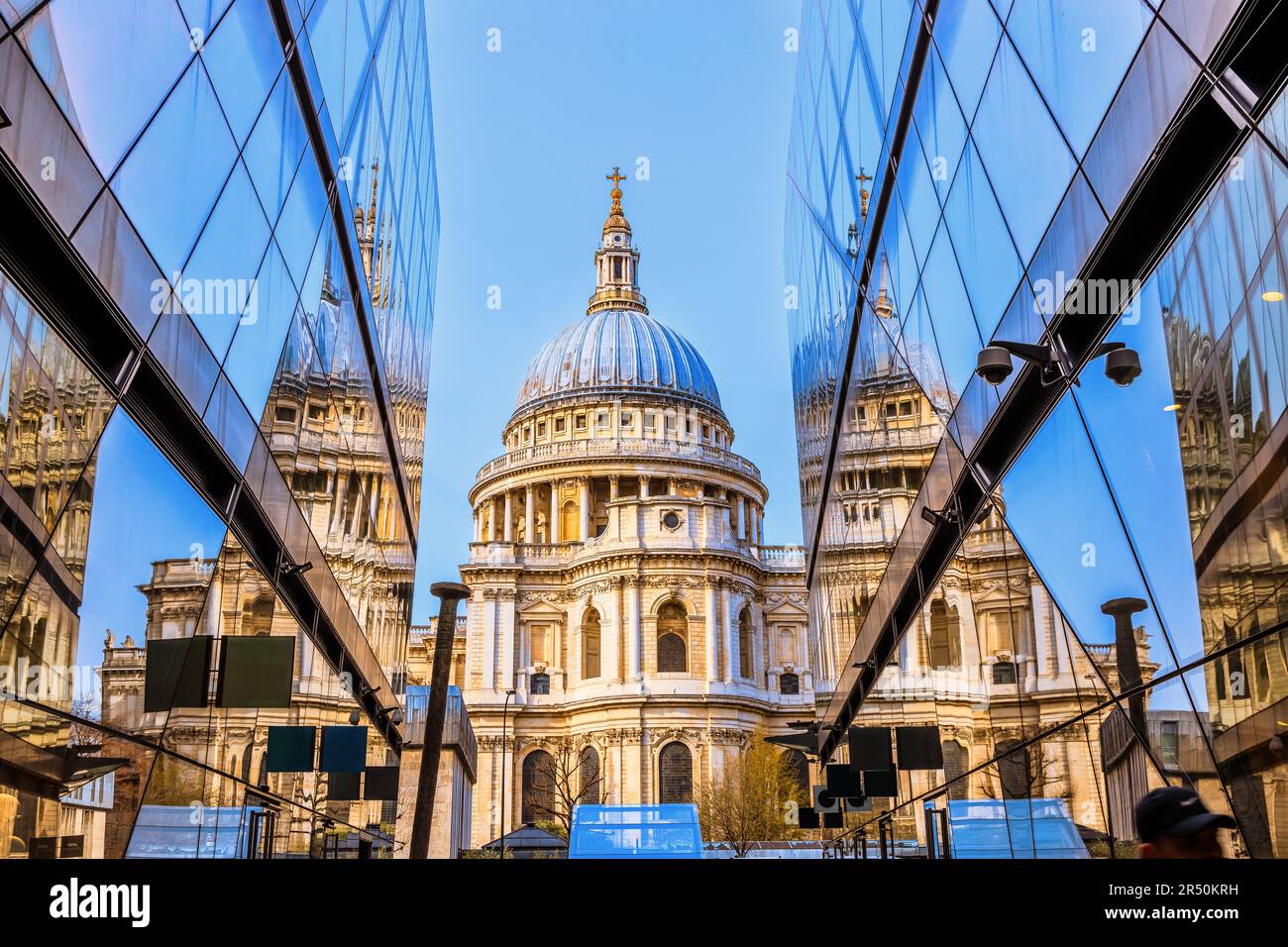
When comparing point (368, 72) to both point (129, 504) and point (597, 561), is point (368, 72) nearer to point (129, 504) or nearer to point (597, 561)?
point (129, 504)

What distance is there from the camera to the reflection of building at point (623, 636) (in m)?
87.7

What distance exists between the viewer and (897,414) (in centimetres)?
1816

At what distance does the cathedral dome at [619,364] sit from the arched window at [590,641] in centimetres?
3113

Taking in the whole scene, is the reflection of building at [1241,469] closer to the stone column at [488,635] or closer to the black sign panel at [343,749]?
the black sign panel at [343,749]

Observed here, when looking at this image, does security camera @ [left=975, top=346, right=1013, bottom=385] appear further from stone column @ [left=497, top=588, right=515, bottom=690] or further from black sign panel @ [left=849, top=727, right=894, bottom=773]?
stone column @ [left=497, top=588, right=515, bottom=690]

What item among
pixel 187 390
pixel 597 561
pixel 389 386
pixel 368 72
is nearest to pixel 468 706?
pixel 597 561

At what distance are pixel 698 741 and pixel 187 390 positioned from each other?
79.4 m

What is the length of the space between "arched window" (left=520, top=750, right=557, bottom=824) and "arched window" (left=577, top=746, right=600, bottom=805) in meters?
2.03

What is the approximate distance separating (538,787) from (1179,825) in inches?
3441

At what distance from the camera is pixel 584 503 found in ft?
358

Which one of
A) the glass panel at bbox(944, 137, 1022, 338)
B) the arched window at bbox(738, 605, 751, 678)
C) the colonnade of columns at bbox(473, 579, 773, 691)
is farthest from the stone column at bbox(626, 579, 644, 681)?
the glass panel at bbox(944, 137, 1022, 338)

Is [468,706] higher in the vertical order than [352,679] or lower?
higher

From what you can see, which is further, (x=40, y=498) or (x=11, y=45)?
Result: (x=40, y=498)

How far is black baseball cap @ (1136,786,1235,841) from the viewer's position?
14.8ft
